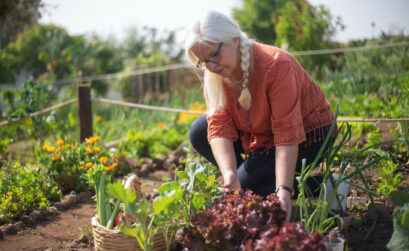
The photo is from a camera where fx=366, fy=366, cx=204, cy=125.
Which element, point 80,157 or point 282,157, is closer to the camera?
point 282,157

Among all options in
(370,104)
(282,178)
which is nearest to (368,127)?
(370,104)

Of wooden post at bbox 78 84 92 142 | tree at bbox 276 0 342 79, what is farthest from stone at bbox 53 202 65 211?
tree at bbox 276 0 342 79

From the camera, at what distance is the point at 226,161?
72.9 inches

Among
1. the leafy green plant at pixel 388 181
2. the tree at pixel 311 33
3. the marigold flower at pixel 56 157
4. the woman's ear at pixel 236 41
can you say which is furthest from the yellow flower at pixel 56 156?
the tree at pixel 311 33

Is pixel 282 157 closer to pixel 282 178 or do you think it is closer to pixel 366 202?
pixel 282 178

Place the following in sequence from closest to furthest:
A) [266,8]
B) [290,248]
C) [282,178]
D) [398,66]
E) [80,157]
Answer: [290,248] < [282,178] < [80,157] < [398,66] < [266,8]

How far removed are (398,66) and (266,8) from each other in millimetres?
10632

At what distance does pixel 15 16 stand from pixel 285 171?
10.6 metres

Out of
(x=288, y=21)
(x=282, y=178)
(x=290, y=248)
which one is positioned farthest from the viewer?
(x=288, y=21)

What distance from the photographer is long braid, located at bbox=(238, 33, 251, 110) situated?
5.86 ft

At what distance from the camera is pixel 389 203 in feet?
6.60

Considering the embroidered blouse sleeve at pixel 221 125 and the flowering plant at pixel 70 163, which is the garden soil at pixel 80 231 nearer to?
the flowering plant at pixel 70 163

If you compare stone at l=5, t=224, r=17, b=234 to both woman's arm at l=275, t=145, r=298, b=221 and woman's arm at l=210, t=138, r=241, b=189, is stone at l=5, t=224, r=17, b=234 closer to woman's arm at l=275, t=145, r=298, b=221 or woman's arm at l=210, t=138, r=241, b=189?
woman's arm at l=210, t=138, r=241, b=189

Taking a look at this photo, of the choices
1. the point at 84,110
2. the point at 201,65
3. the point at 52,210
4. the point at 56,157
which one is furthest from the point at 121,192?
the point at 84,110
